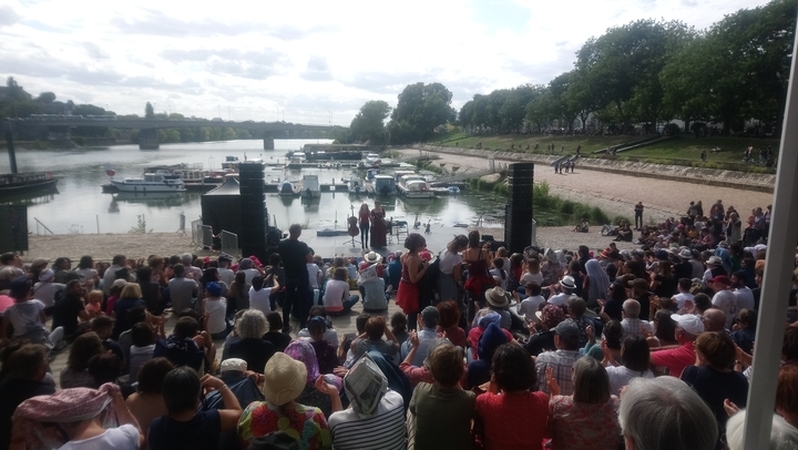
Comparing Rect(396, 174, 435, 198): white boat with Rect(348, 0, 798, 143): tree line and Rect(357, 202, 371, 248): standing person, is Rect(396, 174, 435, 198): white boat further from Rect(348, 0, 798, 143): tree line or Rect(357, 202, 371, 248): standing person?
Rect(357, 202, 371, 248): standing person

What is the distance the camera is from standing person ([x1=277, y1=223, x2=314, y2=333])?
681cm

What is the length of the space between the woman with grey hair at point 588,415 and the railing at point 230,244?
1193cm

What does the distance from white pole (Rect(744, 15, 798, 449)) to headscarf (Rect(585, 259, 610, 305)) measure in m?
5.48

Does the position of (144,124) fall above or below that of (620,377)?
above

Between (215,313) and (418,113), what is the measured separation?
388 feet

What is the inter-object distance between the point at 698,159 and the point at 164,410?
40.9 m

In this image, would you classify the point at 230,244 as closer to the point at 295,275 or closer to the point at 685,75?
the point at 295,275

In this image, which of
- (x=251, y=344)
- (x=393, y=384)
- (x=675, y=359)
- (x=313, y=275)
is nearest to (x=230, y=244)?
(x=313, y=275)

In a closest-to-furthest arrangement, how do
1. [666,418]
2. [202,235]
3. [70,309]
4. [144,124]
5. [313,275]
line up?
[666,418], [70,309], [313,275], [202,235], [144,124]

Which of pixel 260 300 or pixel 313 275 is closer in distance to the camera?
pixel 260 300

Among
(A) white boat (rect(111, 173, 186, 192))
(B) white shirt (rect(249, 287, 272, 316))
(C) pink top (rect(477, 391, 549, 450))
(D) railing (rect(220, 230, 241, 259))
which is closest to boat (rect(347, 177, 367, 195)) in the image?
(A) white boat (rect(111, 173, 186, 192))

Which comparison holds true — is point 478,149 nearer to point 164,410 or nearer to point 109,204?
point 109,204

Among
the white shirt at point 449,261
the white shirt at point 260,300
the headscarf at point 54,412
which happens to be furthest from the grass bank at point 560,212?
the headscarf at point 54,412

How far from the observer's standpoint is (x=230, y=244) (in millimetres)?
14070
